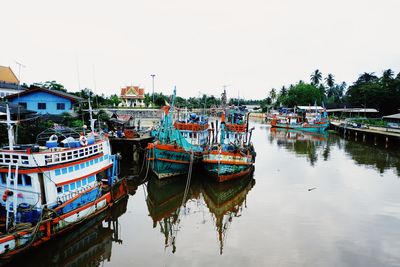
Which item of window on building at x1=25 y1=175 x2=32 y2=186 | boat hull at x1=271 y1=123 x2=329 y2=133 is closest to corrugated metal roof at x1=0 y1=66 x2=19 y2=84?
window on building at x1=25 y1=175 x2=32 y2=186

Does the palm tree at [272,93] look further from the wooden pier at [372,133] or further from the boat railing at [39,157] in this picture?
the boat railing at [39,157]

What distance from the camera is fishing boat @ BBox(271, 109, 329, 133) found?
7113 centimetres

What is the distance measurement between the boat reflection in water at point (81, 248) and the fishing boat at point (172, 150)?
7.19 metres

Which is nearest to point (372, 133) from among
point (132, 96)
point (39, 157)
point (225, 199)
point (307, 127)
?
point (307, 127)

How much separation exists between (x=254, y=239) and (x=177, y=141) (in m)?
12.0

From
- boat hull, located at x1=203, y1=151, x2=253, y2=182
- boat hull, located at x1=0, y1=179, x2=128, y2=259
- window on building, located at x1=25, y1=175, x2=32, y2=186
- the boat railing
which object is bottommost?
boat hull, located at x1=0, y1=179, x2=128, y2=259

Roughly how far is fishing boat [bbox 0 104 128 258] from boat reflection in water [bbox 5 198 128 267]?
1.46ft

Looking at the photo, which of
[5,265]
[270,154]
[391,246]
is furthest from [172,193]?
[270,154]

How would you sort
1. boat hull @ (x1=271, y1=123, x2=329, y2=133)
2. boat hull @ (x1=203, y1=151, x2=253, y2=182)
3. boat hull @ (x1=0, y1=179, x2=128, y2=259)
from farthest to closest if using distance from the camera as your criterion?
1. boat hull @ (x1=271, y1=123, x2=329, y2=133)
2. boat hull @ (x1=203, y1=151, x2=253, y2=182)
3. boat hull @ (x1=0, y1=179, x2=128, y2=259)

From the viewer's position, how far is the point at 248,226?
1730 centimetres

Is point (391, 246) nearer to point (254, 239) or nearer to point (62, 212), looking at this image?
point (254, 239)

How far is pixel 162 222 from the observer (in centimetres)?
1805

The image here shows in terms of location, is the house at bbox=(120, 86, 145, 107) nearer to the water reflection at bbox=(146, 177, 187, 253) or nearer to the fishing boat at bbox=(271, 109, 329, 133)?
the fishing boat at bbox=(271, 109, 329, 133)

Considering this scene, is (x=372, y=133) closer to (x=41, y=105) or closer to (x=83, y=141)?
(x=41, y=105)
